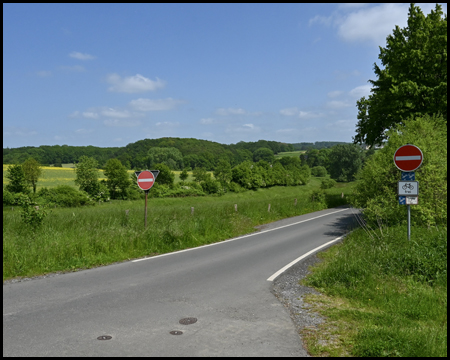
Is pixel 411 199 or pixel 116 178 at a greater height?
pixel 116 178

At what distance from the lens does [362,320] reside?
5551 mm

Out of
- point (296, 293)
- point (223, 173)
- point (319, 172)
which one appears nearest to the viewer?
point (296, 293)

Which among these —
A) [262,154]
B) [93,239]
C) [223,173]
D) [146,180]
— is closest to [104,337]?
[93,239]

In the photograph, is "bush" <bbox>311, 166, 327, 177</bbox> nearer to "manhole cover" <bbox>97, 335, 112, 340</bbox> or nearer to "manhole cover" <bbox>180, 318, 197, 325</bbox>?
"manhole cover" <bbox>180, 318, 197, 325</bbox>

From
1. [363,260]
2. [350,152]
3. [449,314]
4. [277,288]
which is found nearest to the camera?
[449,314]

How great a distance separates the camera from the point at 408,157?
9.29 meters

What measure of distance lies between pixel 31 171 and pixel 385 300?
213 feet

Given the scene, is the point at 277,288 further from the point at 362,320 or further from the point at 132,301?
the point at 132,301

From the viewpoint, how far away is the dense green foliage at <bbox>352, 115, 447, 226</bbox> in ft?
40.2

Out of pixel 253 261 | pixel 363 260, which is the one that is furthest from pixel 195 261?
pixel 363 260

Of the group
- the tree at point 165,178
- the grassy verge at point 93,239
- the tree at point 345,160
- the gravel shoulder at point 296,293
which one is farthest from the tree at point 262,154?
the gravel shoulder at point 296,293

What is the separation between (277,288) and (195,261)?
320 centimetres

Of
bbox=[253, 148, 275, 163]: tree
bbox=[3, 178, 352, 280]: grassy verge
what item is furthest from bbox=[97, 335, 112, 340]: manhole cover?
bbox=[253, 148, 275, 163]: tree

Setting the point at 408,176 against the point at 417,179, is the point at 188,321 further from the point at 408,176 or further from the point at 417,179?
the point at 417,179
